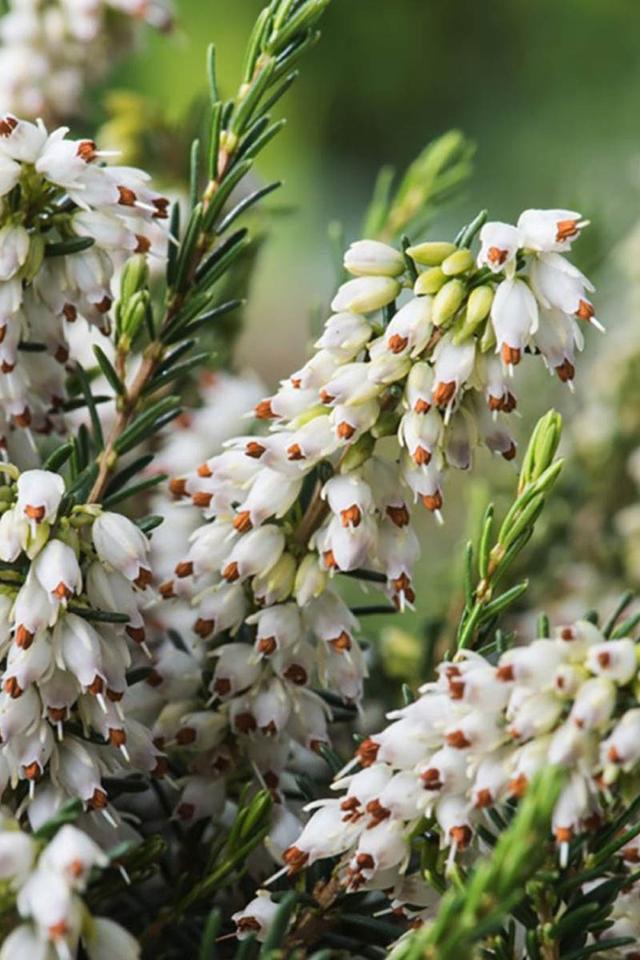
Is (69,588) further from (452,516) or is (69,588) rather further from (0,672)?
(452,516)

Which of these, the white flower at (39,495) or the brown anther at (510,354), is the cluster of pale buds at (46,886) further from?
the brown anther at (510,354)

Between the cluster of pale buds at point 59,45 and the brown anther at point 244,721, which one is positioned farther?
the cluster of pale buds at point 59,45

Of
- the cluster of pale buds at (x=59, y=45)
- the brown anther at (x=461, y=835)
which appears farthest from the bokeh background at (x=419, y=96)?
the brown anther at (x=461, y=835)

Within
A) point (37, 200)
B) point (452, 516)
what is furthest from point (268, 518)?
point (452, 516)

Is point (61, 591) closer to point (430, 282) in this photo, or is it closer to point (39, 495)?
point (39, 495)

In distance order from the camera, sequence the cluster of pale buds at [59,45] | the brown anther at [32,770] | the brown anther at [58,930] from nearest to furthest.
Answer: the brown anther at [58,930] < the brown anther at [32,770] < the cluster of pale buds at [59,45]

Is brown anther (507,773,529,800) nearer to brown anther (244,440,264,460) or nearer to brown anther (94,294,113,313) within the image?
brown anther (244,440,264,460)
